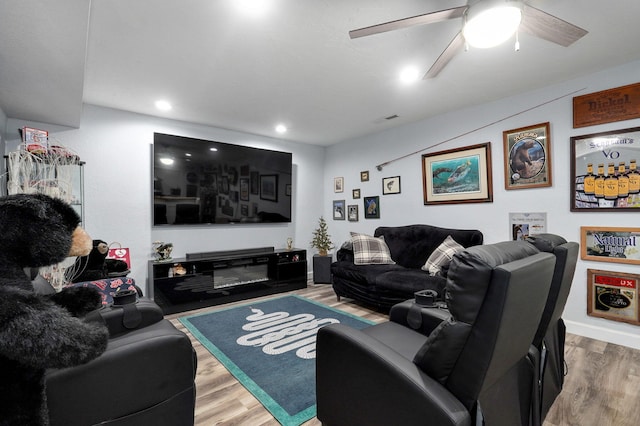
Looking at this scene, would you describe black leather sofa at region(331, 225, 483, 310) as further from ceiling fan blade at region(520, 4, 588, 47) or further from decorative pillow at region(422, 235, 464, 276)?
ceiling fan blade at region(520, 4, 588, 47)

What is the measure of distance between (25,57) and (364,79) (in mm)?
2510

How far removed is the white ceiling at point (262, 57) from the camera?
174cm

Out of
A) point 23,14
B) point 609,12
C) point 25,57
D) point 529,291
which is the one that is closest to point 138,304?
point 23,14

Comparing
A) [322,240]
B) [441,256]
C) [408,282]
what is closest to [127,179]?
[322,240]

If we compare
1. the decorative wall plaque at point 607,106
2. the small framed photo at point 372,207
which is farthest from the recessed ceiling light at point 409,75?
the small framed photo at point 372,207

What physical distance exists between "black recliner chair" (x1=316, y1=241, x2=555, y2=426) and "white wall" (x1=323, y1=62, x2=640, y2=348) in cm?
221

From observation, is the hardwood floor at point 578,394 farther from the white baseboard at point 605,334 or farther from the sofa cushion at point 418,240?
the sofa cushion at point 418,240

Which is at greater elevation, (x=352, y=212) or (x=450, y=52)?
(x=450, y=52)

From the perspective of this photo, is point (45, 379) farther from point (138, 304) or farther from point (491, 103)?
point (491, 103)

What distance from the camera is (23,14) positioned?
1.49 m

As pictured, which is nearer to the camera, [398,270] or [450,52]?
[450,52]

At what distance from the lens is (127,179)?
3.52 m

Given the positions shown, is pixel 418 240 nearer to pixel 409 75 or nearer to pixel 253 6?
pixel 409 75

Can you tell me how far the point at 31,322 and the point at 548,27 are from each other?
2.62 m
